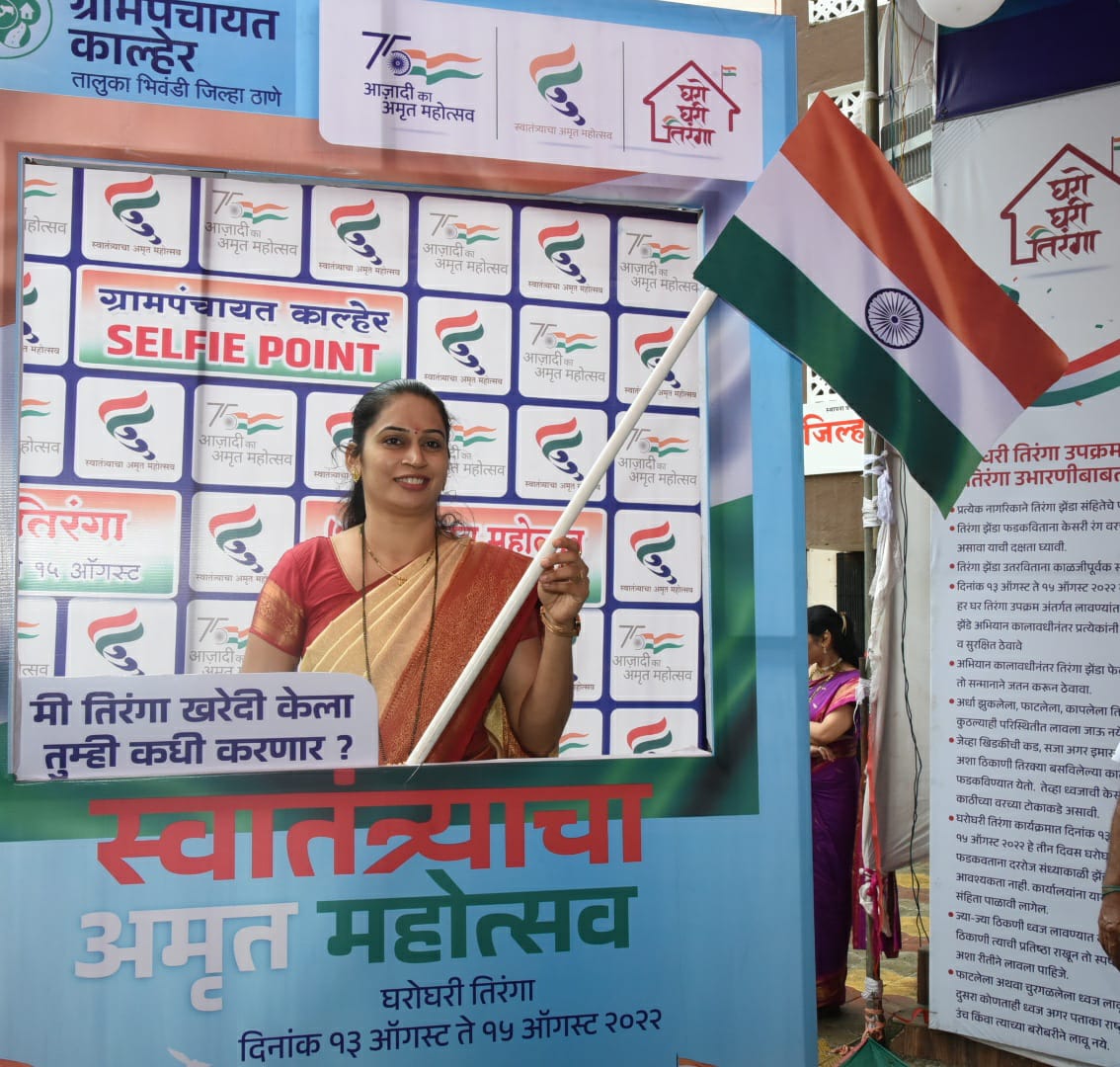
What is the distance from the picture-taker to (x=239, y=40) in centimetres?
252

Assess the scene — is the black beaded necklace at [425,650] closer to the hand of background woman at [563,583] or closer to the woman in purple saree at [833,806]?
the hand of background woman at [563,583]

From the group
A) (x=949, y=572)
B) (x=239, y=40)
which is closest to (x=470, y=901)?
(x=239, y=40)

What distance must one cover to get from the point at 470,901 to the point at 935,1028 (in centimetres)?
224

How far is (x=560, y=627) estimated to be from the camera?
264cm

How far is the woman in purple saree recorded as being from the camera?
187 inches

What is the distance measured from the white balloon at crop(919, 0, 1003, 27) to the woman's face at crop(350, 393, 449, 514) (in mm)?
2239

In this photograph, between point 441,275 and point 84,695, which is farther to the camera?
point 441,275

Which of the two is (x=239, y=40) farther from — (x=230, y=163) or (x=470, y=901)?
(x=470, y=901)

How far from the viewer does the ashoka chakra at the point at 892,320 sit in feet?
8.38

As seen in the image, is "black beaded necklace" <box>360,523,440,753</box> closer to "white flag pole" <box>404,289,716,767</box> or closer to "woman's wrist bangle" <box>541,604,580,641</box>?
"white flag pole" <box>404,289,716,767</box>

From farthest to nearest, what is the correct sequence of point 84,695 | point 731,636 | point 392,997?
point 731,636 < point 392,997 < point 84,695

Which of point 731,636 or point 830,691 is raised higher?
point 731,636

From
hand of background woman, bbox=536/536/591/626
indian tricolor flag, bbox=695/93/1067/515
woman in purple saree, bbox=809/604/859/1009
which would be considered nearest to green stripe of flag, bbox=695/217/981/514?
indian tricolor flag, bbox=695/93/1067/515

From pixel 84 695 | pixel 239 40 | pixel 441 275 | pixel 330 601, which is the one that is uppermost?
pixel 239 40
